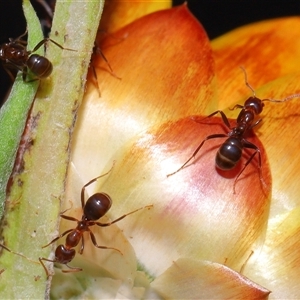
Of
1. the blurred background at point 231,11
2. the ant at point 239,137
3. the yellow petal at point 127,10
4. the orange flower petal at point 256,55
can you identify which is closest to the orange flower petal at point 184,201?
the ant at point 239,137

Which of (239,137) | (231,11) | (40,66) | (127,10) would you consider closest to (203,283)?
(239,137)

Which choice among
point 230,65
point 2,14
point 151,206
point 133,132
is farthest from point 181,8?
point 2,14

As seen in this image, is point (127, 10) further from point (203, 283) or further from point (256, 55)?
point (203, 283)

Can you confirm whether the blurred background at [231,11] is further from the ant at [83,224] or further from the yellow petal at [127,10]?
the ant at [83,224]

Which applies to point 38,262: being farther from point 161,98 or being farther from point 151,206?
point 161,98

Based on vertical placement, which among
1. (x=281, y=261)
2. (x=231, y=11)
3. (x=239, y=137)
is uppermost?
(x=239, y=137)

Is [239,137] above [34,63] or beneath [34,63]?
beneath

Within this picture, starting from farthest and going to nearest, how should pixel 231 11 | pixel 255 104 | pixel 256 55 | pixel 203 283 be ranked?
pixel 231 11 → pixel 256 55 → pixel 255 104 → pixel 203 283
